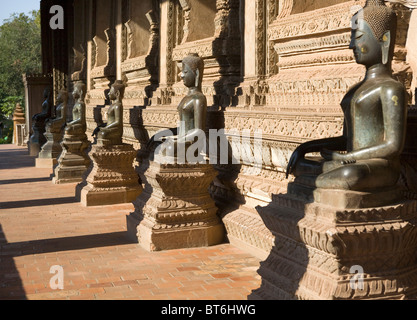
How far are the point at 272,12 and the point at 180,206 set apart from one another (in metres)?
2.32

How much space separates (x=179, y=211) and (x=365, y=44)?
120 inches

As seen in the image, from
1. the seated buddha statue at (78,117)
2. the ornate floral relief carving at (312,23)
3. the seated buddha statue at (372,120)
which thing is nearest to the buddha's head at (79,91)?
the seated buddha statue at (78,117)

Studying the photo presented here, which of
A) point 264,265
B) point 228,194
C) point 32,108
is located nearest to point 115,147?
point 228,194

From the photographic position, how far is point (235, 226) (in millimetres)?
6004

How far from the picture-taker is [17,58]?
44125mm

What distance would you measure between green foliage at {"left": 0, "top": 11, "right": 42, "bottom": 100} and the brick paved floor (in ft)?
123

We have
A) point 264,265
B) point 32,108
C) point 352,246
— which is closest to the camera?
point 352,246

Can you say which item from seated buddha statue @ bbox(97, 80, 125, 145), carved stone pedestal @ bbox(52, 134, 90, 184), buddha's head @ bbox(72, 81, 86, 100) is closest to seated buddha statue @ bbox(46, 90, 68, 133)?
buddha's head @ bbox(72, 81, 86, 100)

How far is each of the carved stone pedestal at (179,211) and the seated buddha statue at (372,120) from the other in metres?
2.46

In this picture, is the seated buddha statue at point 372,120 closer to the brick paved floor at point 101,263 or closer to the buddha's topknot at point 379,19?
the buddha's topknot at point 379,19

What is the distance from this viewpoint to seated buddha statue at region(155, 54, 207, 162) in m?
6.06

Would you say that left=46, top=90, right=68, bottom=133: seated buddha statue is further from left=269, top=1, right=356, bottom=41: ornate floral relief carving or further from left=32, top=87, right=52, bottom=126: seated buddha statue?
left=269, top=1, right=356, bottom=41: ornate floral relief carving

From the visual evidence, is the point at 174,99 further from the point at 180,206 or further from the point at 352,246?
the point at 352,246

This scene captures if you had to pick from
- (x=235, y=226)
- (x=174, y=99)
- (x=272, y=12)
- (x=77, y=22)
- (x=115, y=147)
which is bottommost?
(x=235, y=226)
